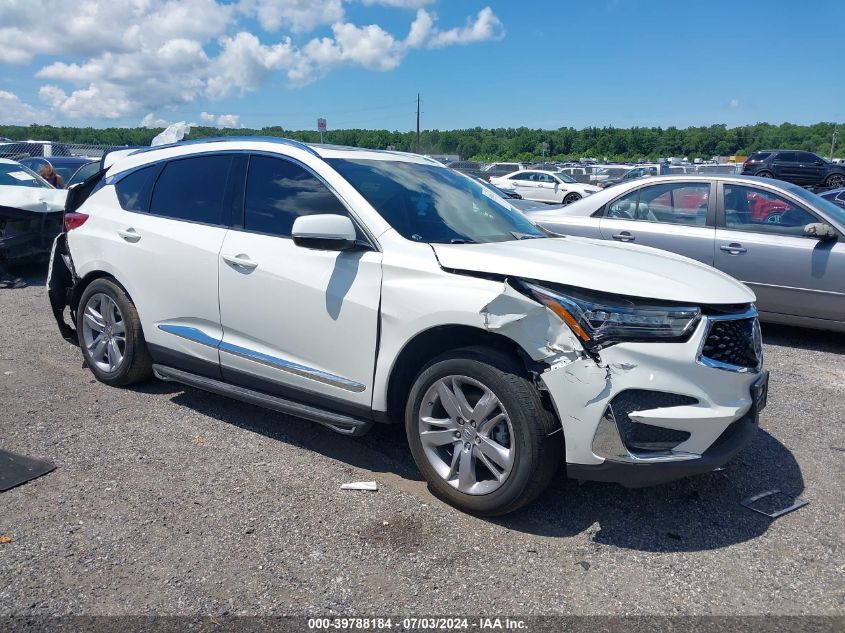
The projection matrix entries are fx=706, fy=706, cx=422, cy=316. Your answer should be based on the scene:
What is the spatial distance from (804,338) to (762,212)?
4.53 feet

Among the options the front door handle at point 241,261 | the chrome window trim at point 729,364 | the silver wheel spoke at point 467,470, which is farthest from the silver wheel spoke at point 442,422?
the front door handle at point 241,261

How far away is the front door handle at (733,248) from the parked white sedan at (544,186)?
22201mm

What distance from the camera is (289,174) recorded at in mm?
4215

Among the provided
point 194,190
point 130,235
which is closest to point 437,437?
point 194,190

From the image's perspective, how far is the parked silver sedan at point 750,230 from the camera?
6547mm

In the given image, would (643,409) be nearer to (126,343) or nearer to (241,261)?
(241,261)

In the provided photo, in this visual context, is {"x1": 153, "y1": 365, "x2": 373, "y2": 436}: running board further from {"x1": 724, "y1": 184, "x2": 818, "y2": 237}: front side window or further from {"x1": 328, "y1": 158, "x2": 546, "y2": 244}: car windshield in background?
{"x1": 724, "y1": 184, "x2": 818, "y2": 237}: front side window

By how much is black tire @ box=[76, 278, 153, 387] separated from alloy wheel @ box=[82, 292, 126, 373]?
0.09ft

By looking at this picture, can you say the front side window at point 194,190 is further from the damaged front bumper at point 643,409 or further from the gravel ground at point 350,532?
the damaged front bumper at point 643,409

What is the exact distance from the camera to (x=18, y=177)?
1055 cm

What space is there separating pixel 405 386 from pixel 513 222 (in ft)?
4.69

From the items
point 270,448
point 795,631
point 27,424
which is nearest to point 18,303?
point 27,424

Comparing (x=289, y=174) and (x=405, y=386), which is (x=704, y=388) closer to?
(x=405, y=386)

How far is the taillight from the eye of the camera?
518 centimetres
